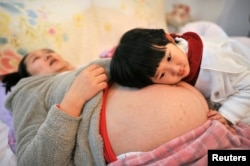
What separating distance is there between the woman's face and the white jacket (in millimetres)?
661

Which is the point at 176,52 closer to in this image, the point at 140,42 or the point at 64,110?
the point at 140,42

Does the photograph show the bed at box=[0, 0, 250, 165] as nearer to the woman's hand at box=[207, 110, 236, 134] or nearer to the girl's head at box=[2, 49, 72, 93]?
the girl's head at box=[2, 49, 72, 93]

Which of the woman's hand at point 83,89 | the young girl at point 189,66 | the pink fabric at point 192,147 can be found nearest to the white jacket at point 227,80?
the young girl at point 189,66

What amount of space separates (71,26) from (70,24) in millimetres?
13

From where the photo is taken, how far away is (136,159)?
0.65 meters

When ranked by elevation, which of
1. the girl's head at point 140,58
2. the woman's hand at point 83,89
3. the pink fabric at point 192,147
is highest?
the girl's head at point 140,58

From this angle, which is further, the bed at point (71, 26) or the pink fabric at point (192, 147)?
the bed at point (71, 26)

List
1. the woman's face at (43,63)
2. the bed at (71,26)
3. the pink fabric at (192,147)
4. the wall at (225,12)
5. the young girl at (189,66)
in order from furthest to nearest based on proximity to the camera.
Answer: the wall at (225,12), the bed at (71,26), the woman's face at (43,63), the young girl at (189,66), the pink fabric at (192,147)

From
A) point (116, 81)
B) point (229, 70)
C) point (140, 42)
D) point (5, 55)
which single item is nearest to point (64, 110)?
point (116, 81)

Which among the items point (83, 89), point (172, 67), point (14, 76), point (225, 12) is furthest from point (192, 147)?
point (225, 12)

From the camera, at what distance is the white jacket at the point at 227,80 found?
773 millimetres

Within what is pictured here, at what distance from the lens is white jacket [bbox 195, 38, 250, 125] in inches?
30.5

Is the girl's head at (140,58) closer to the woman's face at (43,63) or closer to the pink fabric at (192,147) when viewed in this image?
the pink fabric at (192,147)

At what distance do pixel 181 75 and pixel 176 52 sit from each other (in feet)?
0.26
